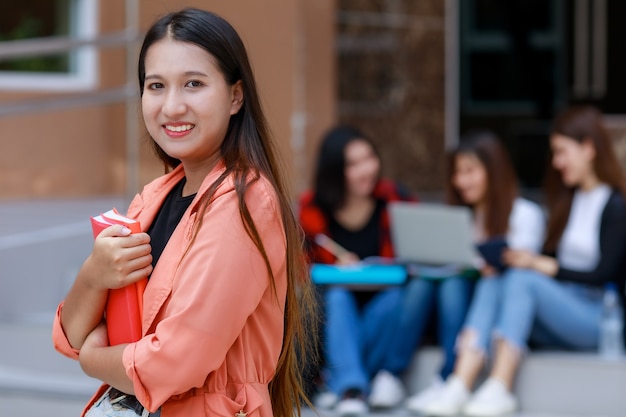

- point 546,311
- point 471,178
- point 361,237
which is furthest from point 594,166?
point 361,237

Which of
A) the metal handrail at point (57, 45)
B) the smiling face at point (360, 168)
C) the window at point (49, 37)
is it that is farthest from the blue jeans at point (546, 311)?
the window at point (49, 37)

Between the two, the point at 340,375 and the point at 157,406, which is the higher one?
the point at 157,406

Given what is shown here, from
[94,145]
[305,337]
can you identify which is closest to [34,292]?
[94,145]

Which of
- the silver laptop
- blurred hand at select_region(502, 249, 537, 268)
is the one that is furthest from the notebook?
blurred hand at select_region(502, 249, 537, 268)

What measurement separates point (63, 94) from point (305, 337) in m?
3.64

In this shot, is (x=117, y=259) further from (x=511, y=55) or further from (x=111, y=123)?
(x=511, y=55)

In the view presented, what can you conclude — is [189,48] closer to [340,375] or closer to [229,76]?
[229,76]

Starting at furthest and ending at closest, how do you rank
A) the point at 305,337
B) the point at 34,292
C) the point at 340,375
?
the point at 34,292, the point at 340,375, the point at 305,337

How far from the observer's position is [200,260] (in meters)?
1.60

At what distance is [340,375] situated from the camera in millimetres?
4141

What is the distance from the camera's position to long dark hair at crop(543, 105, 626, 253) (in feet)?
14.1

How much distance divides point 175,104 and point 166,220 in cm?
20

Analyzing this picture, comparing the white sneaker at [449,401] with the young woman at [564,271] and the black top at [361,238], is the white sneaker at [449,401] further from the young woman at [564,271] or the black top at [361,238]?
the black top at [361,238]

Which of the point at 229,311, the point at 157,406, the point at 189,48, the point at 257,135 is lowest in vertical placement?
the point at 157,406
